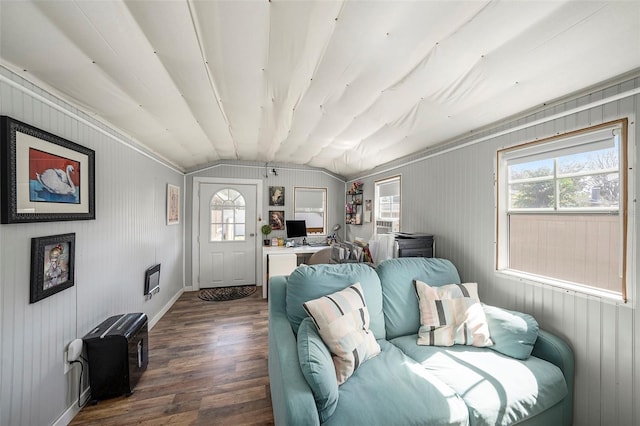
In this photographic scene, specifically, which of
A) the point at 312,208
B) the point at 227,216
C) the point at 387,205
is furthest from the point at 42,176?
the point at 312,208

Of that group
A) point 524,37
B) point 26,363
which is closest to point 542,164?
point 524,37

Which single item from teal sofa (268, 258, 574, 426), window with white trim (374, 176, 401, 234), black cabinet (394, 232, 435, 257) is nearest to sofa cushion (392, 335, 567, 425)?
teal sofa (268, 258, 574, 426)

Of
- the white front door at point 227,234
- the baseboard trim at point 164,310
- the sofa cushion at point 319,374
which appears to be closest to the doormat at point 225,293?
the white front door at point 227,234

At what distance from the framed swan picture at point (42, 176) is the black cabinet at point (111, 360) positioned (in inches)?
35.6

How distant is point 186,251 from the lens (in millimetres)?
4133

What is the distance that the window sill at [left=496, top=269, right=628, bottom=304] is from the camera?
1331 mm

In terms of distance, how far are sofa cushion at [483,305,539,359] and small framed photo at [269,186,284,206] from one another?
3.72 metres

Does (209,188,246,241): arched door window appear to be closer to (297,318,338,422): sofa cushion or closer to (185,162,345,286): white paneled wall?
(185,162,345,286): white paneled wall

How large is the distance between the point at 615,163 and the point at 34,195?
11.3 feet

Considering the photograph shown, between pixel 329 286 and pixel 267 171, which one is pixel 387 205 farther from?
pixel 267 171

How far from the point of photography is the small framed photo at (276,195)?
451cm

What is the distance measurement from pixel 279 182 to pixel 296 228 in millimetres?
1002

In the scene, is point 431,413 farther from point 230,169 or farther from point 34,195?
point 230,169

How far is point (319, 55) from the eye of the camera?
132 cm
